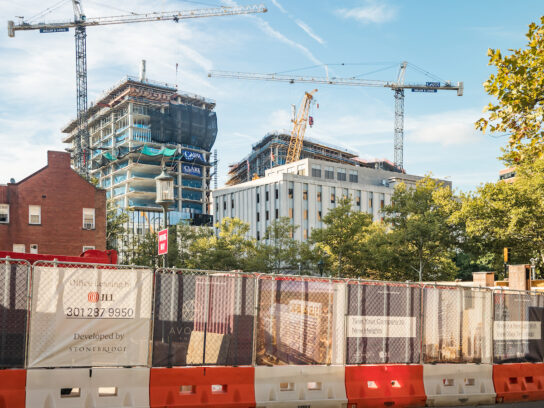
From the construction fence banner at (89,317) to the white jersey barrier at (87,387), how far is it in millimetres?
144

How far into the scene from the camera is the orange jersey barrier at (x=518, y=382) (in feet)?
41.4

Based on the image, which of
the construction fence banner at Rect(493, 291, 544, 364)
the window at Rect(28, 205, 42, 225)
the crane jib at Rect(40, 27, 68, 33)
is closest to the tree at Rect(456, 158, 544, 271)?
the construction fence banner at Rect(493, 291, 544, 364)

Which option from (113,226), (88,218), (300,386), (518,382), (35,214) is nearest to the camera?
(300,386)

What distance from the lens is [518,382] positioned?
42.6 ft

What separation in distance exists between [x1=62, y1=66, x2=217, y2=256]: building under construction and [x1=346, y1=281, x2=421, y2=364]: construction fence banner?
128659 millimetres

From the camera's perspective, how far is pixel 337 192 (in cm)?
9462

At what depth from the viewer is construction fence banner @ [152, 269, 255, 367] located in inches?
387

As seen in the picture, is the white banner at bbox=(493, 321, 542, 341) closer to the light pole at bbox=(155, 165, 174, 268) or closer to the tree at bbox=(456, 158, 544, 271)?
the light pole at bbox=(155, 165, 174, 268)

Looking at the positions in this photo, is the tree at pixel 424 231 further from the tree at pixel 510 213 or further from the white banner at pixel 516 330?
the white banner at pixel 516 330

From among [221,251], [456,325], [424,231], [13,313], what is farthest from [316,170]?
[13,313]

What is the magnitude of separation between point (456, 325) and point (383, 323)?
2.04 metres

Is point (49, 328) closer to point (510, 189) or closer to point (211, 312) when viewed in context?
point (211, 312)

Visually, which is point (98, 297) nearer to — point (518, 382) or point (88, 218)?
point (518, 382)

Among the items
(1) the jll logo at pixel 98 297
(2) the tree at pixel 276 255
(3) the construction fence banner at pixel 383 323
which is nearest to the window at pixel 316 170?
(2) the tree at pixel 276 255
